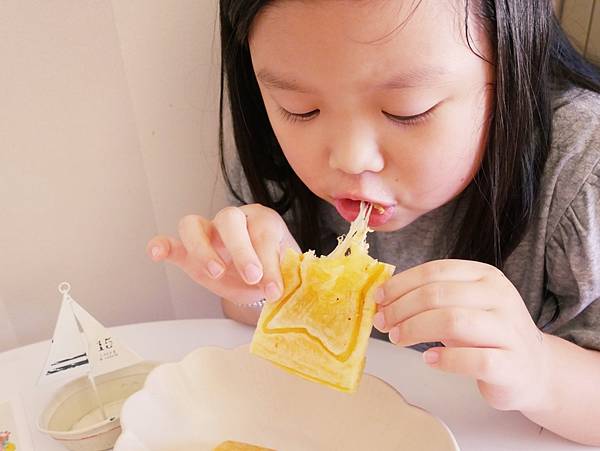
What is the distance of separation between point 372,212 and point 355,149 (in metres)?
0.13

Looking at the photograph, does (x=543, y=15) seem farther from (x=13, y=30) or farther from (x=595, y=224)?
(x=13, y=30)

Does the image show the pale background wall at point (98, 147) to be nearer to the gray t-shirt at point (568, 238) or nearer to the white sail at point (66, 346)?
the white sail at point (66, 346)

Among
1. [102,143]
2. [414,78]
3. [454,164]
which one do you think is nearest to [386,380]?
[454,164]

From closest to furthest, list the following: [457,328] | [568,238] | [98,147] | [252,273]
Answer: [457,328], [252,273], [568,238], [98,147]

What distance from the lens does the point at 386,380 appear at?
0.80 m

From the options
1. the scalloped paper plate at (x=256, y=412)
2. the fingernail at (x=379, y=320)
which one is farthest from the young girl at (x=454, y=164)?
the scalloped paper plate at (x=256, y=412)

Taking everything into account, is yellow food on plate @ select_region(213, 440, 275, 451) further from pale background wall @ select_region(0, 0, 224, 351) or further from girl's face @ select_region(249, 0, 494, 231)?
pale background wall @ select_region(0, 0, 224, 351)

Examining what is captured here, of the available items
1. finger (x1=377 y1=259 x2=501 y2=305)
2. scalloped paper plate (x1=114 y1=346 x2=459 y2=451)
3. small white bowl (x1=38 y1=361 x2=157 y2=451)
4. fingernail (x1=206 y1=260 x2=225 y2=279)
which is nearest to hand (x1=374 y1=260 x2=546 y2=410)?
finger (x1=377 y1=259 x2=501 y2=305)

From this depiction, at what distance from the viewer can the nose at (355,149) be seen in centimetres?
65

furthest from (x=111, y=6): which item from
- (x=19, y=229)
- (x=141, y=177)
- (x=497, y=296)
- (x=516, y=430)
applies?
(x=516, y=430)

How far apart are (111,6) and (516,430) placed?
30.5 inches

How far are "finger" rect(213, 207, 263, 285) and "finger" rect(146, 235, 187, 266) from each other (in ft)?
0.19

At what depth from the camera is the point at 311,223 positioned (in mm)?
1024

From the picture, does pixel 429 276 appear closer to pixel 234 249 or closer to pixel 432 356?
pixel 432 356
